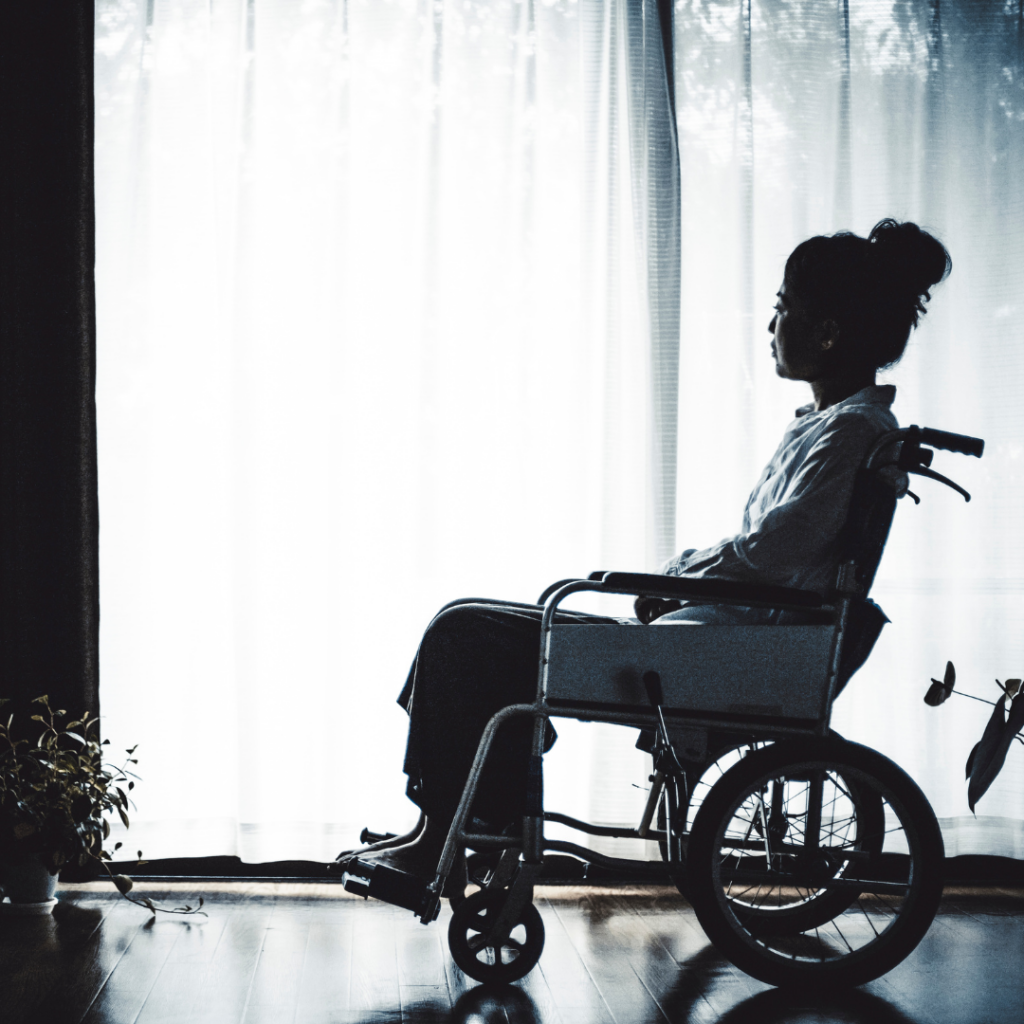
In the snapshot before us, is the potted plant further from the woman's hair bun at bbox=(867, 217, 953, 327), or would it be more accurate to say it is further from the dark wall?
the woman's hair bun at bbox=(867, 217, 953, 327)

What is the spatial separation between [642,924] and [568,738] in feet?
1.35

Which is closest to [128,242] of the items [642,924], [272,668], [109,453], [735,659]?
[109,453]

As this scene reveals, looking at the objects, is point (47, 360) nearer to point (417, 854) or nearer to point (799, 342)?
point (417, 854)

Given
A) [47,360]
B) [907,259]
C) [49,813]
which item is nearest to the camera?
[907,259]

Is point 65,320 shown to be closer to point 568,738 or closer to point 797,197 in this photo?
point 568,738

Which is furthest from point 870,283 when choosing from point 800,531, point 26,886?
point 26,886

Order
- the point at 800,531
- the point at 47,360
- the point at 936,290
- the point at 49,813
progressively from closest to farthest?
the point at 800,531
the point at 49,813
the point at 47,360
the point at 936,290

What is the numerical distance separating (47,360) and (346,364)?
0.60 metres

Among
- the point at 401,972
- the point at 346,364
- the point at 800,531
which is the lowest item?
the point at 401,972

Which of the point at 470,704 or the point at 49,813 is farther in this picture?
the point at 49,813

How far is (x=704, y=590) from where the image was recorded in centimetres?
139

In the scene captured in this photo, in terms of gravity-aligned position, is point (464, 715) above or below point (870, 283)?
below

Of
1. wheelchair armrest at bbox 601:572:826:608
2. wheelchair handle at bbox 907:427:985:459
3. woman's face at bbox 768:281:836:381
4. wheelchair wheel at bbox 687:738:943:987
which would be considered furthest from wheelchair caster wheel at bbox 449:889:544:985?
woman's face at bbox 768:281:836:381

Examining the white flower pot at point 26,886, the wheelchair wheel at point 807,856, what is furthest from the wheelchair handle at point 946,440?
the white flower pot at point 26,886
